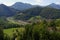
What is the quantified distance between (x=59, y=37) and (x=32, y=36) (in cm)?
974

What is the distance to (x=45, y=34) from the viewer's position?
211ft

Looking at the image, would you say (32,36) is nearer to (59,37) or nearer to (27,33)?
(27,33)

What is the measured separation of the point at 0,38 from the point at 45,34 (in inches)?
664

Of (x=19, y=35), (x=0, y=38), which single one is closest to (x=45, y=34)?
(x=19, y=35)

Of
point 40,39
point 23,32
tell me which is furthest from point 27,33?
point 40,39

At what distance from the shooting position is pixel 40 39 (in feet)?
214

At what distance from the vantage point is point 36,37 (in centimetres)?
6819

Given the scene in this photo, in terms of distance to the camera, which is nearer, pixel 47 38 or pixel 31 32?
pixel 47 38

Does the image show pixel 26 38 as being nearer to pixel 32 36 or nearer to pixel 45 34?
pixel 32 36

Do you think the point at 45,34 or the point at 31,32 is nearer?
the point at 45,34

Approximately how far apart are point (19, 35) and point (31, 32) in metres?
4.42

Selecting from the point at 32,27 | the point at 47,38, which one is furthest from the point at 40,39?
the point at 32,27

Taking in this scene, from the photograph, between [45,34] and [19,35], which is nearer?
[45,34]

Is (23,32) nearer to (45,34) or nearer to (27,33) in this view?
(27,33)
